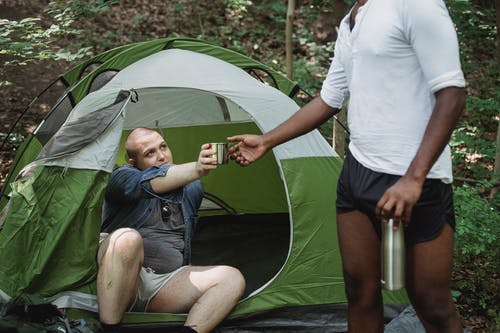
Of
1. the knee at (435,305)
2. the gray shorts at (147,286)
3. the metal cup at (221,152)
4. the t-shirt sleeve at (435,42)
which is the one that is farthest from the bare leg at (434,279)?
the gray shorts at (147,286)

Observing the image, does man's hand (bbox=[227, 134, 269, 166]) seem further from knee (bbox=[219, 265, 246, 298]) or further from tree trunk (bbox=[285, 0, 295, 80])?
tree trunk (bbox=[285, 0, 295, 80])

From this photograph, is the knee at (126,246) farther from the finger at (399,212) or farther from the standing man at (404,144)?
the finger at (399,212)

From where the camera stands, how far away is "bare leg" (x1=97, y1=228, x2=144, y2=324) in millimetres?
2662

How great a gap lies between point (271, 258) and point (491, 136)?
11.0 feet

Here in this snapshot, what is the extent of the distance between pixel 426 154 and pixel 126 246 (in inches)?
58.3

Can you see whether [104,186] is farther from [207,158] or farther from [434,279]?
[434,279]

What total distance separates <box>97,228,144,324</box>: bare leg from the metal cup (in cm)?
56

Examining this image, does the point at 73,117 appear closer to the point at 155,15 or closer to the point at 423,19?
the point at 423,19

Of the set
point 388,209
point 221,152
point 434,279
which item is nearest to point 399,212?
point 388,209

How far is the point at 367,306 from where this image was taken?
1.94 m

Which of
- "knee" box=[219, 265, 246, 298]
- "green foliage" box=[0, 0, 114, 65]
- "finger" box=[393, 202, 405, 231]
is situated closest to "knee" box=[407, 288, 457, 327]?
"finger" box=[393, 202, 405, 231]

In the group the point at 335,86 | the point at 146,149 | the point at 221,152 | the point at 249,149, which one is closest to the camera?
the point at 335,86

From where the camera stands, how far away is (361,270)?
188 centimetres

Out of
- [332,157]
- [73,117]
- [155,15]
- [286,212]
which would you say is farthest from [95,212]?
[155,15]
